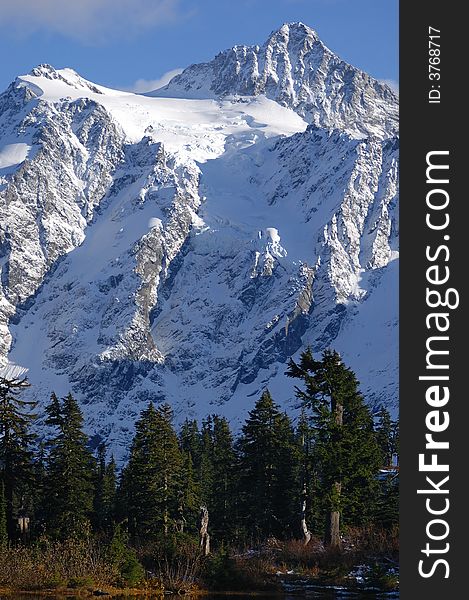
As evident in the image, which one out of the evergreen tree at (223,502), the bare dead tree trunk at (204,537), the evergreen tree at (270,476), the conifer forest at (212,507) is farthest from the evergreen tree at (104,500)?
the bare dead tree trunk at (204,537)

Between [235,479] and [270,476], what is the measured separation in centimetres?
1195

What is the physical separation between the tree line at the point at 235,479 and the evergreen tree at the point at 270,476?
0.06m

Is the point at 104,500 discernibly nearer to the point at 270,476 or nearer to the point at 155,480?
the point at 155,480

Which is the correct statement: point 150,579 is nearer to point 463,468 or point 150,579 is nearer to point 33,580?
point 33,580

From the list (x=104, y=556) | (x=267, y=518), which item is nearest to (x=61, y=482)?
(x=267, y=518)

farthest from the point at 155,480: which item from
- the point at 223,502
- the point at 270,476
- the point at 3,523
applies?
the point at 3,523

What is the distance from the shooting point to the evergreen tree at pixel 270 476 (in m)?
67.9

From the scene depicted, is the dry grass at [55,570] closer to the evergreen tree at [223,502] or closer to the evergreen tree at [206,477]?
the evergreen tree at [223,502]

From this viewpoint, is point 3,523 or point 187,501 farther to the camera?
point 187,501

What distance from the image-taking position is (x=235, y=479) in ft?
263

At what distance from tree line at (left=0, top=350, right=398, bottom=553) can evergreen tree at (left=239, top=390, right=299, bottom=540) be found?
6cm

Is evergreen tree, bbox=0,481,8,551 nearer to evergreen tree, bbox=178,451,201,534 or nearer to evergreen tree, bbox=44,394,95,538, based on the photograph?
A: evergreen tree, bbox=44,394,95,538

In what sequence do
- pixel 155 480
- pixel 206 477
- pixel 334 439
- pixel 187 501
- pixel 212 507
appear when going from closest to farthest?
pixel 334 439 → pixel 155 480 → pixel 187 501 → pixel 212 507 → pixel 206 477

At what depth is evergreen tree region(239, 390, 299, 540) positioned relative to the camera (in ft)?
223
